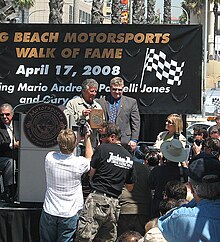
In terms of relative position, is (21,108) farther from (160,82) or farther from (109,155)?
(109,155)

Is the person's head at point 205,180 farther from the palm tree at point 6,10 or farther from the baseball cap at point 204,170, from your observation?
the palm tree at point 6,10

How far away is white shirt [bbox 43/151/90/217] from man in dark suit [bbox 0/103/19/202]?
1.34 m

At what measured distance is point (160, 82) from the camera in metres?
10.4

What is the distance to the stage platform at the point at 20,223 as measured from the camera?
7918 millimetres

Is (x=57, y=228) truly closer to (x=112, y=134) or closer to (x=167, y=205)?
(x=112, y=134)

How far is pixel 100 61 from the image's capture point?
1033cm

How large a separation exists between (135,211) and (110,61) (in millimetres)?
3210

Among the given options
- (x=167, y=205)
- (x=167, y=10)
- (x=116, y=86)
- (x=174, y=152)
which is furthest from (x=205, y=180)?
(x=167, y=10)

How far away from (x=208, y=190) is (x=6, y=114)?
5.59m

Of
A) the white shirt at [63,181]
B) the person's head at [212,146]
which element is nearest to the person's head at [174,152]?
the person's head at [212,146]

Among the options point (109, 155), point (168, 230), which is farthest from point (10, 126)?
point (168, 230)

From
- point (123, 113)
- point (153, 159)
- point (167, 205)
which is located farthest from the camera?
point (123, 113)

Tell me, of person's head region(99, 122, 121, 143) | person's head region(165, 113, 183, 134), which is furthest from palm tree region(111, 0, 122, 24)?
person's head region(99, 122, 121, 143)

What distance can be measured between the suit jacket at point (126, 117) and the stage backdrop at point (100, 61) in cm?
109
